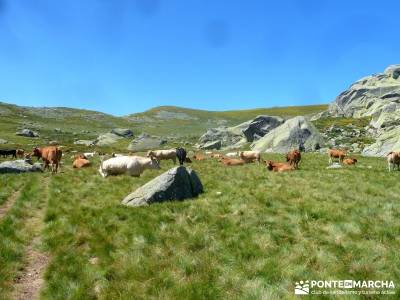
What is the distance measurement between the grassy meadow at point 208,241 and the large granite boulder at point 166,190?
753 millimetres

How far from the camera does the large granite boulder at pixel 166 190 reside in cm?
1777

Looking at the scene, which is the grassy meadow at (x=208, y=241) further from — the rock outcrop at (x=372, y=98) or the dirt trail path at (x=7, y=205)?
the rock outcrop at (x=372, y=98)

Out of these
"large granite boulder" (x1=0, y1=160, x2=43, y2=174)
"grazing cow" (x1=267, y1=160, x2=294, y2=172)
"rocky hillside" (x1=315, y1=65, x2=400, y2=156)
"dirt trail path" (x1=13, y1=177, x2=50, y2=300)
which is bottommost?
"dirt trail path" (x1=13, y1=177, x2=50, y2=300)

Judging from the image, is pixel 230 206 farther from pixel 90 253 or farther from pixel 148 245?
pixel 90 253

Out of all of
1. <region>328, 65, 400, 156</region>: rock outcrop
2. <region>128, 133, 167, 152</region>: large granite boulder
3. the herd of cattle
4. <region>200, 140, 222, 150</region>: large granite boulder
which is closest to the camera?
the herd of cattle

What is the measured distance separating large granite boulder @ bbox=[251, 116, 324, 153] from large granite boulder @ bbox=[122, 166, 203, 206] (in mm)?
45057

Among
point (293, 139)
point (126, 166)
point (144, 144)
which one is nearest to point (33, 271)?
point (126, 166)

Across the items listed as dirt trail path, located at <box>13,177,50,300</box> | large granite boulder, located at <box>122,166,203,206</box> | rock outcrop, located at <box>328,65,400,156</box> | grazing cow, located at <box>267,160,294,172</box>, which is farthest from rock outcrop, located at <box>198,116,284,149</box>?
dirt trail path, located at <box>13,177,50,300</box>

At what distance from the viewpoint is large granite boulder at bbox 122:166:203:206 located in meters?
17.8

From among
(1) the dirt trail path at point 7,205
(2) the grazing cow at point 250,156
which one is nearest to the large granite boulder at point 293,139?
(2) the grazing cow at point 250,156

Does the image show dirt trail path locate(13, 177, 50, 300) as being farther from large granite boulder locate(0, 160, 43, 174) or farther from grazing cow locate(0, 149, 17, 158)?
grazing cow locate(0, 149, 17, 158)

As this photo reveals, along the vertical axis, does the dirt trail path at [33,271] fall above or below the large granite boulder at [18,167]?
below

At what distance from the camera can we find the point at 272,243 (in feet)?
39.6

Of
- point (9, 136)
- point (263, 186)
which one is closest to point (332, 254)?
point (263, 186)
